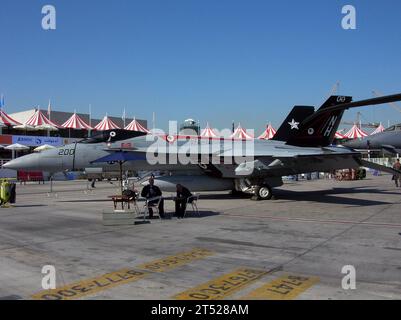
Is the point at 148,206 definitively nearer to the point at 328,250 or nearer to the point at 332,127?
the point at 328,250

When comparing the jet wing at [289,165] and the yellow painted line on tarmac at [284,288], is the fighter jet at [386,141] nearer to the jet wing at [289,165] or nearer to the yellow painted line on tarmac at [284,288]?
the jet wing at [289,165]

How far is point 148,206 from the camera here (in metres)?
11.8

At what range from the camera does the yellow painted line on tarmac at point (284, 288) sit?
4777 mm

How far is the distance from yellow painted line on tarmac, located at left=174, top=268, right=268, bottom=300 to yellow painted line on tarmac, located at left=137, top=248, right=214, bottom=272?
104cm

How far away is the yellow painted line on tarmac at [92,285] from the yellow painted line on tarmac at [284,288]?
184 centimetres

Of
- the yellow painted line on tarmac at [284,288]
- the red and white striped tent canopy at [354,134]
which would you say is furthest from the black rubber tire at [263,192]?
the red and white striped tent canopy at [354,134]

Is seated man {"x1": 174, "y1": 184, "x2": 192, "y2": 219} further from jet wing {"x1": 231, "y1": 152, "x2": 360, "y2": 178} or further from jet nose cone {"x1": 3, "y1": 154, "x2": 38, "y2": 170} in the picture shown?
jet nose cone {"x1": 3, "y1": 154, "x2": 38, "y2": 170}

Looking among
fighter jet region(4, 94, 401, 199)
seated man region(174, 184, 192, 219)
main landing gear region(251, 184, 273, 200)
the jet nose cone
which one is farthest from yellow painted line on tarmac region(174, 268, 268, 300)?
the jet nose cone

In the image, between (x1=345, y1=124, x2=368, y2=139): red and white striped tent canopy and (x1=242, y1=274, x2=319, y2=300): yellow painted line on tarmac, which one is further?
(x1=345, y1=124, x2=368, y2=139): red and white striped tent canopy

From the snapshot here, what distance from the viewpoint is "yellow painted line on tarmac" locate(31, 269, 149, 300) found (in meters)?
4.85

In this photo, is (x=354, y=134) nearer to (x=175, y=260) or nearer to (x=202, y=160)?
(x=202, y=160)

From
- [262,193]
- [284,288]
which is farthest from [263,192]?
[284,288]

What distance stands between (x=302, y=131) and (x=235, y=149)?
433cm

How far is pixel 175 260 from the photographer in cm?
674
